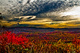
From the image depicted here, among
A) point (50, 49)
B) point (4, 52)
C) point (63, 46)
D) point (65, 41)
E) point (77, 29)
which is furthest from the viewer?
point (77, 29)

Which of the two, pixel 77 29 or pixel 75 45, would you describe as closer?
pixel 75 45

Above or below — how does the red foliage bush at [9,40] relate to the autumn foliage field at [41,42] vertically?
above

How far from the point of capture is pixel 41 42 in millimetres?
4414

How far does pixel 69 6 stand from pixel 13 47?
9.93 feet

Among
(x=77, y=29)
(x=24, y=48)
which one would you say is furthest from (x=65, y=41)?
(x=24, y=48)

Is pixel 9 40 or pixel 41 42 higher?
pixel 9 40

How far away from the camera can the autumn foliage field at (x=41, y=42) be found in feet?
11.8

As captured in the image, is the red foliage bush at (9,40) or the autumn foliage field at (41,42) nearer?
the autumn foliage field at (41,42)

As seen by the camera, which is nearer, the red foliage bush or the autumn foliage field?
the autumn foliage field

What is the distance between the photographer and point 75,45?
4266mm

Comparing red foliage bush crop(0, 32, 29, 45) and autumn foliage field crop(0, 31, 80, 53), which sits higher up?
red foliage bush crop(0, 32, 29, 45)

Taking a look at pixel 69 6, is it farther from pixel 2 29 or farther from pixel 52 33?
pixel 2 29

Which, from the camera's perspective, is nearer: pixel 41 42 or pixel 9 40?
pixel 9 40

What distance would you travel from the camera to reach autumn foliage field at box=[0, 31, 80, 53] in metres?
3.58
